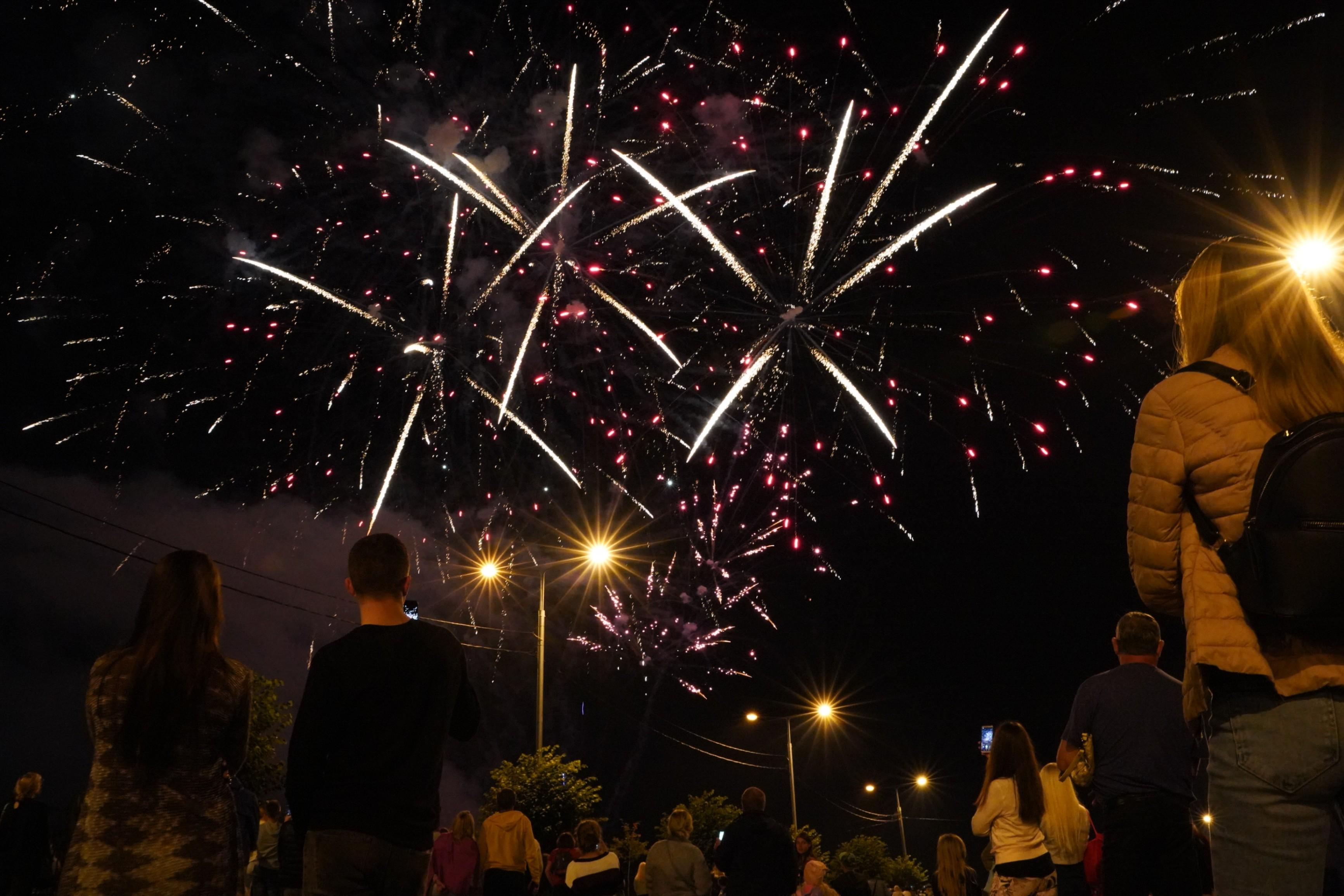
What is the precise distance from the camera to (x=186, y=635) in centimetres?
376

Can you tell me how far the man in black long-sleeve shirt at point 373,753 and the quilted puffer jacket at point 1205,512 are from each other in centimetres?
248

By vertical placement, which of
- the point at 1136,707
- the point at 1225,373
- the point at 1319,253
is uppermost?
the point at 1319,253

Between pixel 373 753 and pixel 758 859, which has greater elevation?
pixel 373 753

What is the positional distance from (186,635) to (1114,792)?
13.2ft

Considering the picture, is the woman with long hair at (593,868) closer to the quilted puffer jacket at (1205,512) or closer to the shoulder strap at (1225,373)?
the quilted puffer jacket at (1205,512)

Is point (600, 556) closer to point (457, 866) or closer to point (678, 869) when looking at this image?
point (457, 866)

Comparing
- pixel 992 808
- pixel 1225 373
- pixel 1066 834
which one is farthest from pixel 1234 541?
pixel 1066 834

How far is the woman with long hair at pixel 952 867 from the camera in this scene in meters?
9.95

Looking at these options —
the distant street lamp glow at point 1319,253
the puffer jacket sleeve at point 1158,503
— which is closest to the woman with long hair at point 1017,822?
the puffer jacket sleeve at point 1158,503

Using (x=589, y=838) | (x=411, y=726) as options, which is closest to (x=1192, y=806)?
(x=411, y=726)

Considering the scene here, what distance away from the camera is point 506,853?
10.5m

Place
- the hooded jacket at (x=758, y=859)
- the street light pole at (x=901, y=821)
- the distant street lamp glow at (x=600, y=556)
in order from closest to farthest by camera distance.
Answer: the hooded jacket at (x=758, y=859) < the distant street lamp glow at (x=600, y=556) < the street light pole at (x=901, y=821)

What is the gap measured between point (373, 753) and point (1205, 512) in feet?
9.08

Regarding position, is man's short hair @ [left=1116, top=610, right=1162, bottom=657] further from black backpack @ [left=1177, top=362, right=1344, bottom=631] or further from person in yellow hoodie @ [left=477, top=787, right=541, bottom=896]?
person in yellow hoodie @ [left=477, top=787, right=541, bottom=896]
